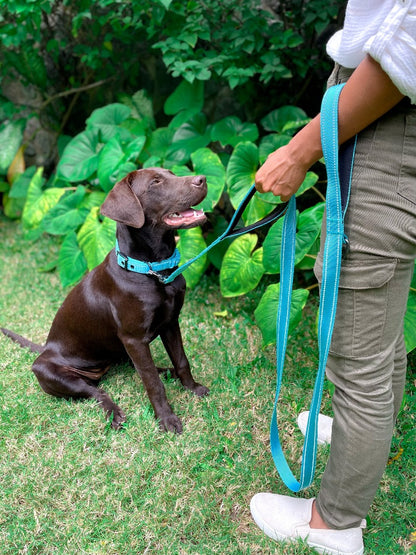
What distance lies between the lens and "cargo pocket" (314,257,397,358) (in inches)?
54.7

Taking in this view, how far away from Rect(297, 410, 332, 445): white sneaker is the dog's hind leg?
2.83 feet

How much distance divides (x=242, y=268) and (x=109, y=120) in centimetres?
210

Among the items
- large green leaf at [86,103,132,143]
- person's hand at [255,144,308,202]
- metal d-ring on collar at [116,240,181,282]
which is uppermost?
person's hand at [255,144,308,202]

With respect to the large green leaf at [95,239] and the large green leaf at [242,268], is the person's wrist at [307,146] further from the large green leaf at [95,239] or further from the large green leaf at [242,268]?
the large green leaf at [95,239]

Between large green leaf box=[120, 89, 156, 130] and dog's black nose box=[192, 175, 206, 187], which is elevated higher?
dog's black nose box=[192, 175, 206, 187]

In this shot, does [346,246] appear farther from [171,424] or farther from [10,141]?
[10,141]

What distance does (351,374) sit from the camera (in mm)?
1497

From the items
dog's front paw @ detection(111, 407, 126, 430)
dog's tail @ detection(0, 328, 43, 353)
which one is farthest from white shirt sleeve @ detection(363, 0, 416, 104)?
dog's tail @ detection(0, 328, 43, 353)

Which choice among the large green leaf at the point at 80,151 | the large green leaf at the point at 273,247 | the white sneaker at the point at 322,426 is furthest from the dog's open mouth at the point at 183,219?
the large green leaf at the point at 80,151

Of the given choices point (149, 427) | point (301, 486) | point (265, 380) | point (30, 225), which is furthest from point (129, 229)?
point (30, 225)

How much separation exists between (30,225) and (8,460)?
8.19 feet

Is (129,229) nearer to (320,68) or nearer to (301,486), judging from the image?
(301,486)

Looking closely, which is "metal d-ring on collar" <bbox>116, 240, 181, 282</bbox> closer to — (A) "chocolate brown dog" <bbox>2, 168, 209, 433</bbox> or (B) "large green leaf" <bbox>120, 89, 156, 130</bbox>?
(A) "chocolate brown dog" <bbox>2, 168, 209, 433</bbox>

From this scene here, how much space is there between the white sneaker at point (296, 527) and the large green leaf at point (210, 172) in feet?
6.79
